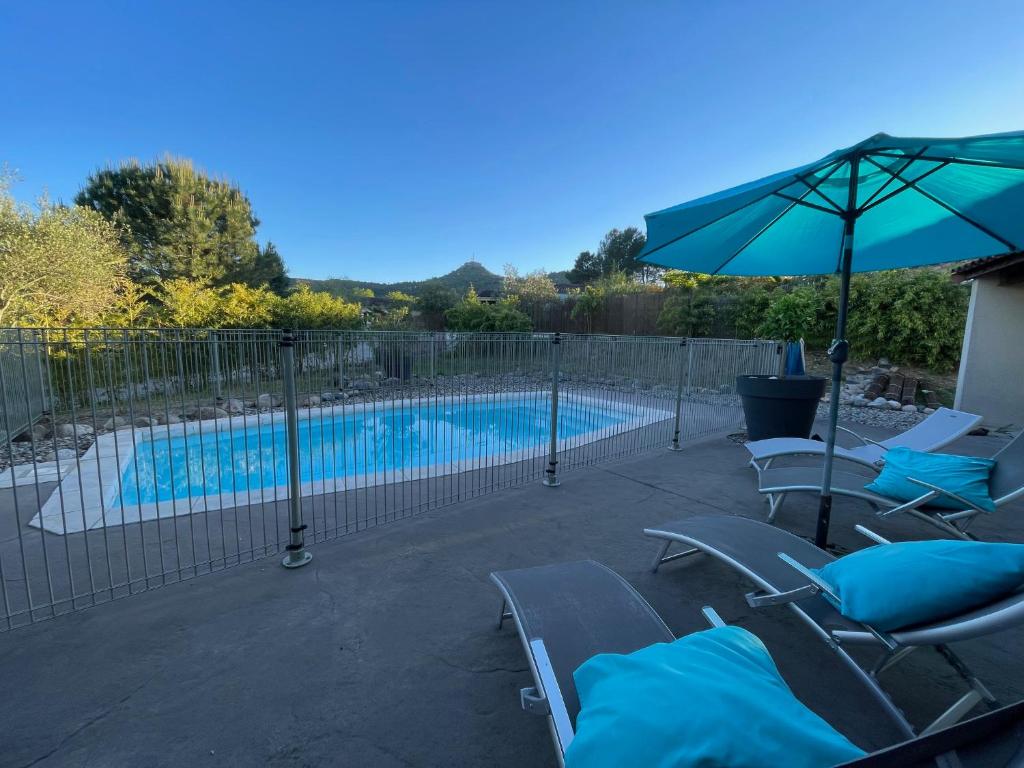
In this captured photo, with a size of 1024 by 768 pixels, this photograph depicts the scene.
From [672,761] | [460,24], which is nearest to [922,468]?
[672,761]

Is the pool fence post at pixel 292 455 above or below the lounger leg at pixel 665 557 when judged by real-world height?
above

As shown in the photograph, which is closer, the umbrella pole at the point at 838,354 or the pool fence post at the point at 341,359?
the umbrella pole at the point at 838,354

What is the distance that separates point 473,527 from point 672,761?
9.43 feet

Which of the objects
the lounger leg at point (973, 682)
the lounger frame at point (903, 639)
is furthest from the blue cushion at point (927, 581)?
the lounger leg at point (973, 682)

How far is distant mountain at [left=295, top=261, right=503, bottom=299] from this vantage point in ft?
97.1

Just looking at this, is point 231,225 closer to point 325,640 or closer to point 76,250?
point 76,250

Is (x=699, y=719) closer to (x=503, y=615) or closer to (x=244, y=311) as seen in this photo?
(x=503, y=615)

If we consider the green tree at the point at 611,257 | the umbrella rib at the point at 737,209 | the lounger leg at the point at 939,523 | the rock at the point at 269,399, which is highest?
the green tree at the point at 611,257

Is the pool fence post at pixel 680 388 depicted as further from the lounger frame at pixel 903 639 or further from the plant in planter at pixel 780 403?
the lounger frame at pixel 903 639

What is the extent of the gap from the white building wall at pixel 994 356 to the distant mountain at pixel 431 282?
65.6 ft

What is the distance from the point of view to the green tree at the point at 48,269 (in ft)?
31.5

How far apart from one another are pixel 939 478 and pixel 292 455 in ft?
15.1

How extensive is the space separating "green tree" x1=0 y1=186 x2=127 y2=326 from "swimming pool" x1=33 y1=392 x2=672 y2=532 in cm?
615

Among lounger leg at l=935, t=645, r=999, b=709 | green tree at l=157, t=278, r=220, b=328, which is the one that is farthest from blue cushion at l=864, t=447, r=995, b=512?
green tree at l=157, t=278, r=220, b=328
